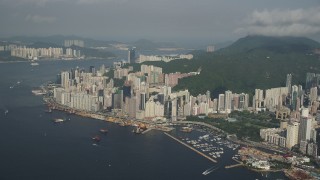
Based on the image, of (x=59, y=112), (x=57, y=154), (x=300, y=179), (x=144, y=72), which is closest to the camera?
(x=300, y=179)

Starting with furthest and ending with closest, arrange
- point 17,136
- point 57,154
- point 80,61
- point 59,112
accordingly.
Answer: point 80,61 < point 59,112 < point 17,136 < point 57,154

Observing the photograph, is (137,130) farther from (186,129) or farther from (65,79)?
(65,79)

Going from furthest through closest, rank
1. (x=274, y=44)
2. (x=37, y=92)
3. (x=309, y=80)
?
(x=274, y=44)
(x=309, y=80)
(x=37, y=92)

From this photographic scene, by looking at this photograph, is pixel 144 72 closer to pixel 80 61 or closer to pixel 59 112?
pixel 59 112

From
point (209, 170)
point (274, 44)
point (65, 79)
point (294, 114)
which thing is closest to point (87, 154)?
point (209, 170)

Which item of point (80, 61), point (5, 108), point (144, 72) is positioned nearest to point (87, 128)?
point (5, 108)

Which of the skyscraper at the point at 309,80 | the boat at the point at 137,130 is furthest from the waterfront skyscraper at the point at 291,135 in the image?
the skyscraper at the point at 309,80

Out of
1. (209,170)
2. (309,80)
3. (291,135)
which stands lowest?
(209,170)

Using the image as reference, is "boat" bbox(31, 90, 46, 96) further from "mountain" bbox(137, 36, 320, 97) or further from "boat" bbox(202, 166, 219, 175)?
"boat" bbox(202, 166, 219, 175)
